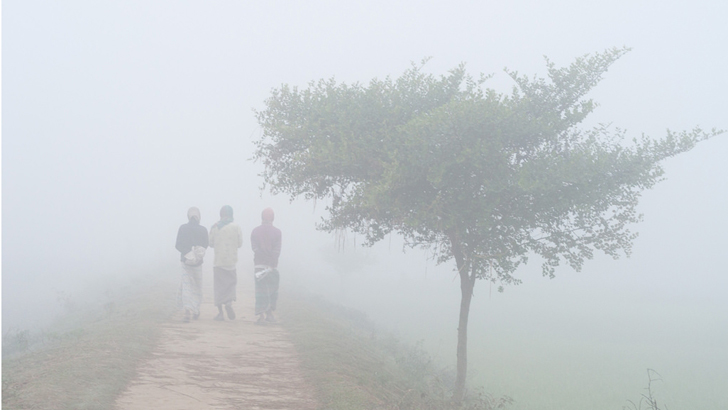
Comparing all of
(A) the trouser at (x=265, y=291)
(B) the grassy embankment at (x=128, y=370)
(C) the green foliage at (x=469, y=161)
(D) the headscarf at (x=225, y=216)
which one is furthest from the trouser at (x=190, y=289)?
(C) the green foliage at (x=469, y=161)

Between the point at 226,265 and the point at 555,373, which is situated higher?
the point at 226,265

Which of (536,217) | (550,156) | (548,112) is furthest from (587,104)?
(536,217)

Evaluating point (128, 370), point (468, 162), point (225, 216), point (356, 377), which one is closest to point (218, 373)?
point (128, 370)

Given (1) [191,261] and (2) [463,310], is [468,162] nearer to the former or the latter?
(2) [463,310]

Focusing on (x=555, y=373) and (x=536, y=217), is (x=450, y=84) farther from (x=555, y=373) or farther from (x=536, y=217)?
(x=555, y=373)

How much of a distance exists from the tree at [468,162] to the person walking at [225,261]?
9.03 ft

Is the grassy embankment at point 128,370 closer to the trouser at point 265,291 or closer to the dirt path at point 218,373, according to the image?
the dirt path at point 218,373

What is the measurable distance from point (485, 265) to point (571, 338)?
30.1 m

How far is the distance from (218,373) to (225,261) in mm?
5896

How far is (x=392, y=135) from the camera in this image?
34.7 feet

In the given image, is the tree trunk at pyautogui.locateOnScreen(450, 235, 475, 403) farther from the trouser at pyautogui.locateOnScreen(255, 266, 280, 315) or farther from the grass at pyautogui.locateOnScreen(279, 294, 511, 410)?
the trouser at pyautogui.locateOnScreen(255, 266, 280, 315)

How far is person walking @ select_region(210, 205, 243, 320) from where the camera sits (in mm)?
14352

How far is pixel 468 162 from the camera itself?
10.0 m

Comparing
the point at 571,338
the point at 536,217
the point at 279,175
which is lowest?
the point at 571,338
